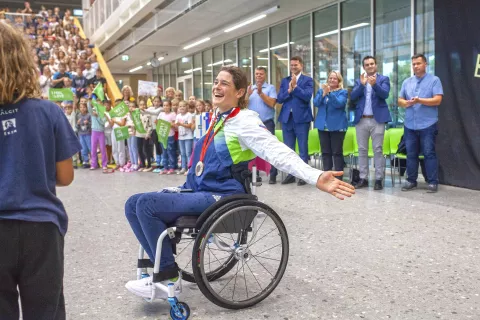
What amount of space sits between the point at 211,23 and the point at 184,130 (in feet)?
13.7

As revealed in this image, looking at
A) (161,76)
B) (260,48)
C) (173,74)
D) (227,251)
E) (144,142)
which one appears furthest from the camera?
(161,76)

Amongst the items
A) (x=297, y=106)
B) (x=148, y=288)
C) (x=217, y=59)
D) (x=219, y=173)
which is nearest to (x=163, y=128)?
(x=297, y=106)

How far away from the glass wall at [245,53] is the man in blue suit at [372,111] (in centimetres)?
698

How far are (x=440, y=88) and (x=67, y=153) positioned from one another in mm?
5430

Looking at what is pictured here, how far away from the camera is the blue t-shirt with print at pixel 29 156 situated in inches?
62.3

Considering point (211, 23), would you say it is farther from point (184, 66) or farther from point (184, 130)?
point (184, 66)

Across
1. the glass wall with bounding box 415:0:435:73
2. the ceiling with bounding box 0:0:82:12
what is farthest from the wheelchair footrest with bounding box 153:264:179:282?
the ceiling with bounding box 0:0:82:12

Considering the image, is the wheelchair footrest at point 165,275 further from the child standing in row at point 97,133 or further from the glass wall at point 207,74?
the glass wall at point 207,74

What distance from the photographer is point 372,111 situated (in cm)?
647

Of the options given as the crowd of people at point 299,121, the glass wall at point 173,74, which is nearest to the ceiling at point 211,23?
the glass wall at point 173,74

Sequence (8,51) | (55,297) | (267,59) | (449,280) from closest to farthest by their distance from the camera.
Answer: (8,51) → (55,297) → (449,280) → (267,59)

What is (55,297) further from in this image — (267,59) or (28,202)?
(267,59)

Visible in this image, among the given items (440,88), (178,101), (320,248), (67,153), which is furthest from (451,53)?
(67,153)

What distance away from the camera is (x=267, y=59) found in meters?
12.5
